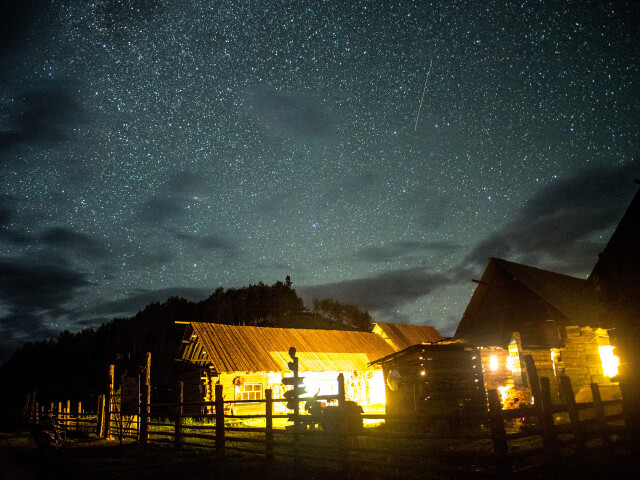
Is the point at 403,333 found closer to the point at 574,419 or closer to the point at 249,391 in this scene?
the point at 249,391

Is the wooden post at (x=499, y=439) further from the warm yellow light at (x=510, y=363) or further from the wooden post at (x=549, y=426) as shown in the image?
the warm yellow light at (x=510, y=363)

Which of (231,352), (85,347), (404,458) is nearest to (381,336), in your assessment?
(231,352)

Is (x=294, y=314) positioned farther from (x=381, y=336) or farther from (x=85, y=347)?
(x=381, y=336)

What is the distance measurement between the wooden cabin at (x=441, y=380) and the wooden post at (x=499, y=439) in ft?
43.5

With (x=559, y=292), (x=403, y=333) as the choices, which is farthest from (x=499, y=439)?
(x=403, y=333)

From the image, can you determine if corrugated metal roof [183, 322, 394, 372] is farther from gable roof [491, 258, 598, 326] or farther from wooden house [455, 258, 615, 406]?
gable roof [491, 258, 598, 326]

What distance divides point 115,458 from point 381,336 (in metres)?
29.6

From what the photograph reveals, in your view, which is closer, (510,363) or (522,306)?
(522,306)

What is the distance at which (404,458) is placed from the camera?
10031 millimetres

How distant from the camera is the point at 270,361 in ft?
91.5

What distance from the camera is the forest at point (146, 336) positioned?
48188 mm

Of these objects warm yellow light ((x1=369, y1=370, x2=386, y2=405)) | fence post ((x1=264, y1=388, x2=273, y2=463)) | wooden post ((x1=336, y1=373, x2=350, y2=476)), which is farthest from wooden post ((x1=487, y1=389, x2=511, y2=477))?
warm yellow light ((x1=369, y1=370, x2=386, y2=405))

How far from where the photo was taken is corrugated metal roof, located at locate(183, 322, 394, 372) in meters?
26.7

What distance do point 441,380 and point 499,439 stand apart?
557 inches
